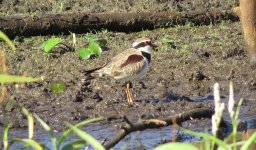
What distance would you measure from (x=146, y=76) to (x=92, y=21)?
201cm

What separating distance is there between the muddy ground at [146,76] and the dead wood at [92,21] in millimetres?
104

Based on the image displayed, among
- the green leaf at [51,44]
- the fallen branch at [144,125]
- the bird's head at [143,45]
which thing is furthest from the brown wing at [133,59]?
the fallen branch at [144,125]

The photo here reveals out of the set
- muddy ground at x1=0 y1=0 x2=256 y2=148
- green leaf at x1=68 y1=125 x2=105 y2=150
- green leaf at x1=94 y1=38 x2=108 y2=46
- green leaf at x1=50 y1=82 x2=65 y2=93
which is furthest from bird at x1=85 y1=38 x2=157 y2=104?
green leaf at x1=68 y1=125 x2=105 y2=150

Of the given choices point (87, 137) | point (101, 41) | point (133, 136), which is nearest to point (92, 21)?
point (101, 41)

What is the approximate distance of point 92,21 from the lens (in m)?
11.4

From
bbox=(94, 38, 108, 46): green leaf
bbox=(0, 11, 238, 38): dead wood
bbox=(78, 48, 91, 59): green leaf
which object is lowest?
bbox=(78, 48, 91, 59): green leaf

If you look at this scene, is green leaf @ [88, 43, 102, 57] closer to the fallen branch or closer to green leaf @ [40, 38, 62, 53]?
green leaf @ [40, 38, 62, 53]

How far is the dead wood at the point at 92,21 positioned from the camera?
36.5 feet

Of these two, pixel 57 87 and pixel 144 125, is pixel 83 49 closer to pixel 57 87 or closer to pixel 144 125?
pixel 57 87

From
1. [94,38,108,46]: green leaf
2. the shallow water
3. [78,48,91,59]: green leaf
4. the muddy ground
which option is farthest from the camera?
[94,38,108,46]: green leaf

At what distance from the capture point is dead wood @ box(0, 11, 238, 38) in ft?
36.5

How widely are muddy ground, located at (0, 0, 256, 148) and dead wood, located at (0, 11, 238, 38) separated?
0.10 meters

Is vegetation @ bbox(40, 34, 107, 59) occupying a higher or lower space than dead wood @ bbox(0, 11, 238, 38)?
lower

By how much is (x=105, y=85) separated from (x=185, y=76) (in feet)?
3.36
